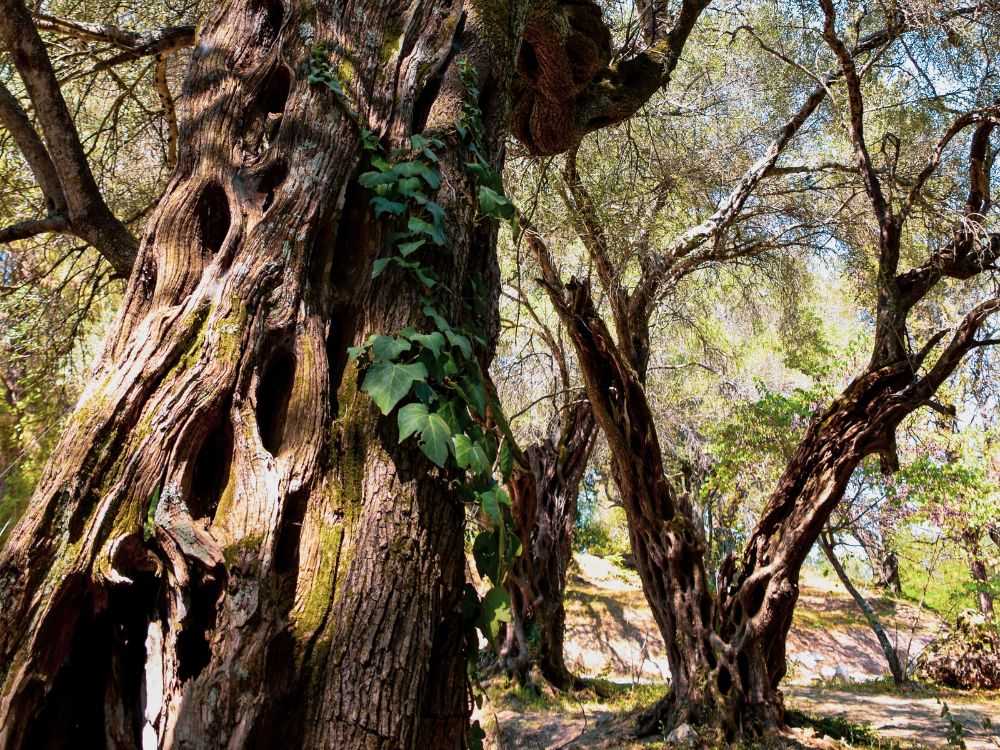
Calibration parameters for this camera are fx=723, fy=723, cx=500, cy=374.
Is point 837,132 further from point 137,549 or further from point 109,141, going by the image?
point 137,549

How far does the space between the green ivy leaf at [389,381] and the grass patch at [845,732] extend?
15.6 feet

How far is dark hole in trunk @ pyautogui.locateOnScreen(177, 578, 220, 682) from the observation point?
1521 mm

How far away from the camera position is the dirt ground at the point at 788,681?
5.64 meters

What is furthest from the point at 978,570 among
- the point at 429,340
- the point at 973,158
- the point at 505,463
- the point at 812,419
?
the point at 429,340

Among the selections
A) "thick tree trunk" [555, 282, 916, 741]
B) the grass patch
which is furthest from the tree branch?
the grass patch

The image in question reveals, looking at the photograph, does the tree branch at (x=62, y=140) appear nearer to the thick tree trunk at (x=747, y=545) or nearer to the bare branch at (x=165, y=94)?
the bare branch at (x=165, y=94)

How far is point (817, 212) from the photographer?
775 centimetres

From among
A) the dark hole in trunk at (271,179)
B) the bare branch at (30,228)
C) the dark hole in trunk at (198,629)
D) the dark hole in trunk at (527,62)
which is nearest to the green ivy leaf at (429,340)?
the dark hole in trunk at (271,179)

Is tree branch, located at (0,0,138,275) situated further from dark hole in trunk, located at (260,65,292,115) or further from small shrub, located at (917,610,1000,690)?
small shrub, located at (917,610,1000,690)

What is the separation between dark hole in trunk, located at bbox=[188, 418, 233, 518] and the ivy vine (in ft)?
1.17

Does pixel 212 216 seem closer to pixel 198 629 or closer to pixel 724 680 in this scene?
pixel 198 629

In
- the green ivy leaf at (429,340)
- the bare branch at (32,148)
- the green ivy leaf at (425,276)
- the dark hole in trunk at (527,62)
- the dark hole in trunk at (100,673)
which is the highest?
the dark hole in trunk at (527,62)

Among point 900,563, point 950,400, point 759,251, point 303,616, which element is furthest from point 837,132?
point 900,563

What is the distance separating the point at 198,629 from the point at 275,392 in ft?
2.02
